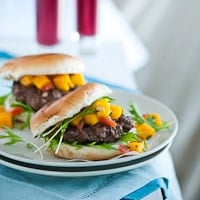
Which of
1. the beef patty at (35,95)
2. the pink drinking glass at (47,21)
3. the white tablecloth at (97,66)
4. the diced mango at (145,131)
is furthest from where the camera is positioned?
the pink drinking glass at (47,21)

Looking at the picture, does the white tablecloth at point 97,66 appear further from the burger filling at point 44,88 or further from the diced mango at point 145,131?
the burger filling at point 44,88

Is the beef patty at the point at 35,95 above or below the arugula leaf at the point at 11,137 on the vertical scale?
above

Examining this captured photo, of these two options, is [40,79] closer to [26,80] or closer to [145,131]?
[26,80]

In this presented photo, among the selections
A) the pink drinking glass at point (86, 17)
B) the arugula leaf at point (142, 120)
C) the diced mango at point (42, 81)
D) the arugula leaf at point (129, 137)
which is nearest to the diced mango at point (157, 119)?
the arugula leaf at point (142, 120)

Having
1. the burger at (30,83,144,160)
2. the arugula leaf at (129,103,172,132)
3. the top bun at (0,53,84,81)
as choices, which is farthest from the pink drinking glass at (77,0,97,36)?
the burger at (30,83,144,160)

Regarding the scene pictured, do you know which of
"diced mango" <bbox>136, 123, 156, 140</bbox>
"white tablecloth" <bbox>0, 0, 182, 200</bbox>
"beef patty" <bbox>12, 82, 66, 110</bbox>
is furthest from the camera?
"beef patty" <bbox>12, 82, 66, 110</bbox>

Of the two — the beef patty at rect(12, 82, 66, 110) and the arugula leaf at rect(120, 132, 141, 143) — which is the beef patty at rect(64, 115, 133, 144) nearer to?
the arugula leaf at rect(120, 132, 141, 143)

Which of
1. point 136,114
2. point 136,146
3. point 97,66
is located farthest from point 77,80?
point 97,66
